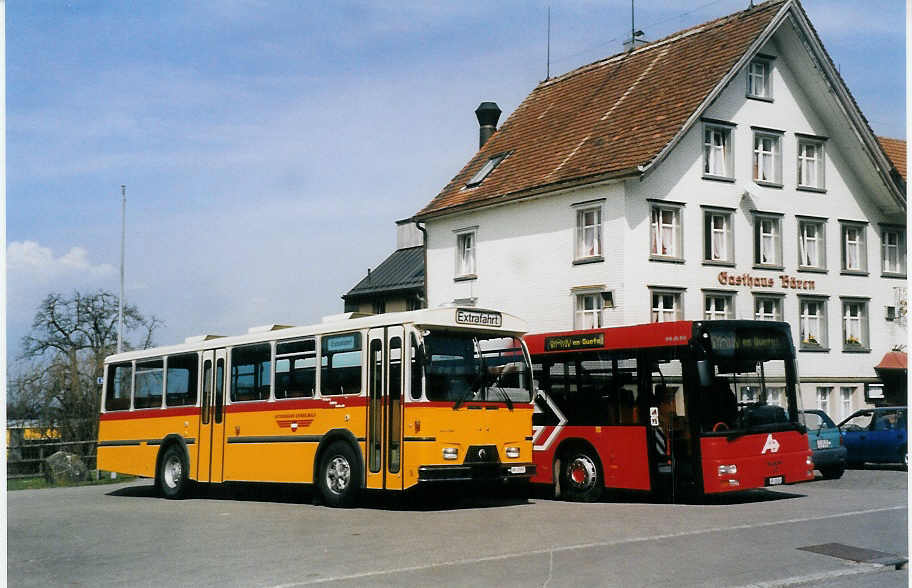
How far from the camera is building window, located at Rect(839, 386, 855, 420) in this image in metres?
37.2

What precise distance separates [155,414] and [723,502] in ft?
35.1

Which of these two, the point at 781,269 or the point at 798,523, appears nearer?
the point at 798,523

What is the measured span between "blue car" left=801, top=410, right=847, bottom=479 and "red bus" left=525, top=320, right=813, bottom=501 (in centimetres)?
590

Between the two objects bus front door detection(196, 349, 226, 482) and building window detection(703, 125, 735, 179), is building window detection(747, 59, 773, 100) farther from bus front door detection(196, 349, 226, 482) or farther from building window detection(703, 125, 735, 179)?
bus front door detection(196, 349, 226, 482)

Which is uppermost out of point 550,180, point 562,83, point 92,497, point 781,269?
point 562,83

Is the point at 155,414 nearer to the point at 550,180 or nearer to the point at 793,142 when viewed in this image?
the point at 550,180

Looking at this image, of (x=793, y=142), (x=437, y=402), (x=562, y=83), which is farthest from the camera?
(x=562, y=83)

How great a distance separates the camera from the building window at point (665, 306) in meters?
33.4

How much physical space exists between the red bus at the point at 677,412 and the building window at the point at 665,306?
48.4ft

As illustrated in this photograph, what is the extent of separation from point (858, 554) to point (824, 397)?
26.8m

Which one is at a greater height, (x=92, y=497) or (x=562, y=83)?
(x=562, y=83)

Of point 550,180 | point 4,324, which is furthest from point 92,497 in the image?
point 550,180

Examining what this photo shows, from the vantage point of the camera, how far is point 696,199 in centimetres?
3456

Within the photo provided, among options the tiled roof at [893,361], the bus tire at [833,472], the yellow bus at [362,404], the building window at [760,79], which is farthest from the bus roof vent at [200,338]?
the tiled roof at [893,361]
